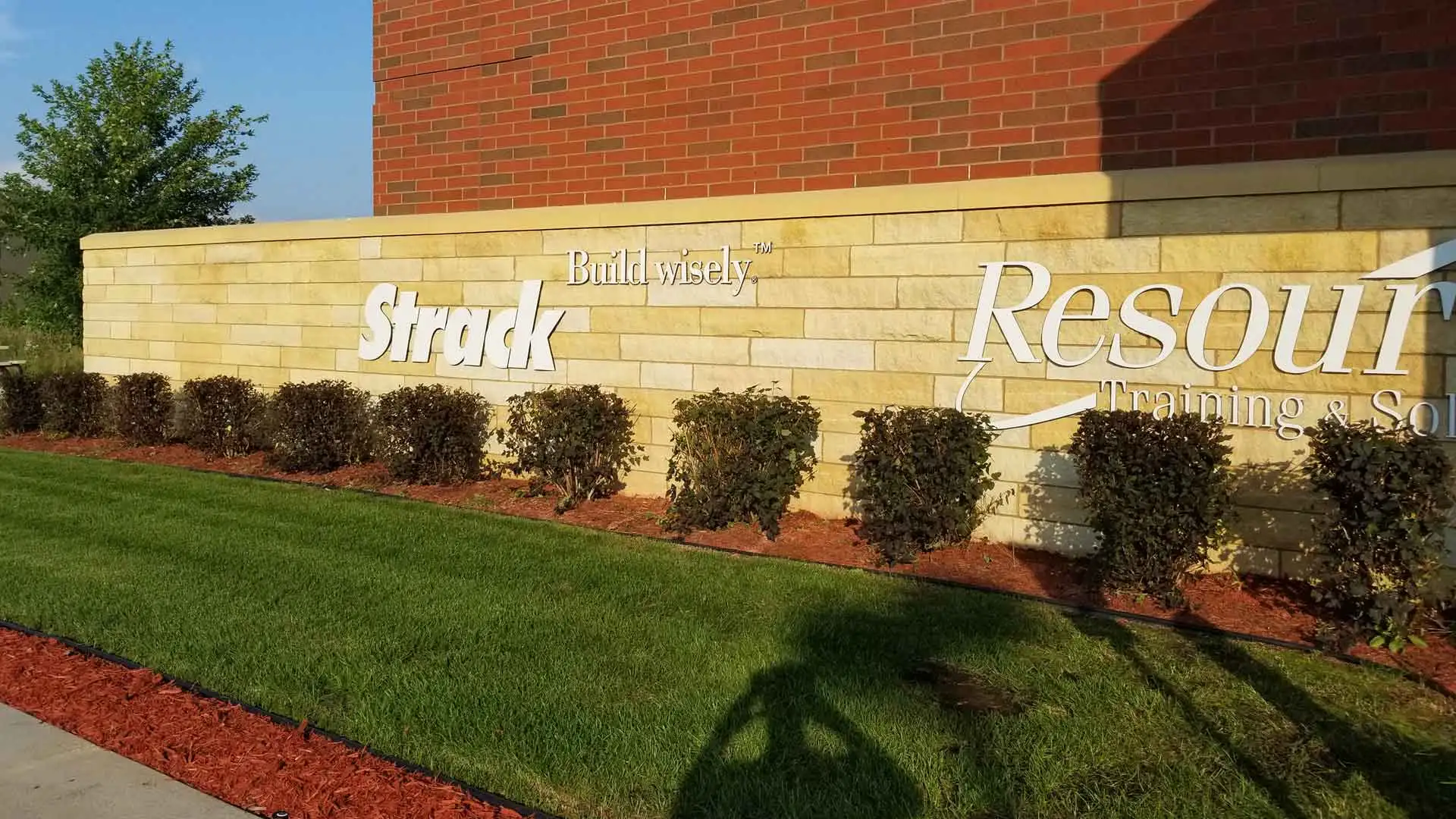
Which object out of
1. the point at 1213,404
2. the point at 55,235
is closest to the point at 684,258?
the point at 1213,404

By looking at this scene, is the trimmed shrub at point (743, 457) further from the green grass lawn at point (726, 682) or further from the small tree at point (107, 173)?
the small tree at point (107, 173)

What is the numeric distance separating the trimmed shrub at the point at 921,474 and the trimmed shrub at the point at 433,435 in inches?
170

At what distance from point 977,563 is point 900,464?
848 mm

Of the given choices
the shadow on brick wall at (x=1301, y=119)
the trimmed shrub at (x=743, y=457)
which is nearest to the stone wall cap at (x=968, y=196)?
the shadow on brick wall at (x=1301, y=119)

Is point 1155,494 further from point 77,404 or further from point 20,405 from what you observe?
point 20,405

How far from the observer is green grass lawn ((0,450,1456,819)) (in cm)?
374

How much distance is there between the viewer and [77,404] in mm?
13188

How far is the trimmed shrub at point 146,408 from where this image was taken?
12391 mm

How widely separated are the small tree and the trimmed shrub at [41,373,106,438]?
18.7 ft

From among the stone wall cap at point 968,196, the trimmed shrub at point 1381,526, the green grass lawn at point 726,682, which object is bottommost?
the green grass lawn at point 726,682

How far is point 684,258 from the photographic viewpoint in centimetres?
887

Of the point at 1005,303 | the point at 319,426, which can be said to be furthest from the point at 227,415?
the point at 1005,303

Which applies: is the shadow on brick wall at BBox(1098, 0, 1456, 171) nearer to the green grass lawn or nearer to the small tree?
the green grass lawn

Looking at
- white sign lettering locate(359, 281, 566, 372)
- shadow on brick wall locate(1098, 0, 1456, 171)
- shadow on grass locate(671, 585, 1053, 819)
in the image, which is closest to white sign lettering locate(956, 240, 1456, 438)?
shadow on brick wall locate(1098, 0, 1456, 171)
